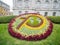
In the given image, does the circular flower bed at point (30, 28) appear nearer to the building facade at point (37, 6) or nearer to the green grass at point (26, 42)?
the green grass at point (26, 42)

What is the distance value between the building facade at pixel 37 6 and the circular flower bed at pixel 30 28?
116ft

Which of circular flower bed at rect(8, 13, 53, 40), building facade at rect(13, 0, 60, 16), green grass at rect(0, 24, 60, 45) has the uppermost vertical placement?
circular flower bed at rect(8, 13, 53, 40)

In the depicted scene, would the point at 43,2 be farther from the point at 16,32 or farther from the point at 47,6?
the point at 16,32

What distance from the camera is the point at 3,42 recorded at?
10.3 metres

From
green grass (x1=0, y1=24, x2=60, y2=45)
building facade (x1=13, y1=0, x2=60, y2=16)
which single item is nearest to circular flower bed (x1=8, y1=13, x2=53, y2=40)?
green grass (x1=0, y1=24, x2=60, y2=45)

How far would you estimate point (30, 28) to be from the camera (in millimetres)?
10805

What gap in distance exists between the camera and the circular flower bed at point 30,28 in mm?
10398

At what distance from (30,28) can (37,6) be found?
37.1 metres

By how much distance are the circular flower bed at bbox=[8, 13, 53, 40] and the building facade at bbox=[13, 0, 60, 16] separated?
3525 centimetres

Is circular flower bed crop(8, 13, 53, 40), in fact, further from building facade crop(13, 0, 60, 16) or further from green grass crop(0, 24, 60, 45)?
building facade crop(13, 0, 60, 16)

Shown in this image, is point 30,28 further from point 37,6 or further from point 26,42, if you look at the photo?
point 37,6

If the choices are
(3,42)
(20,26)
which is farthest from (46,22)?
(3,42)

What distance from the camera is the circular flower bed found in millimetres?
10398

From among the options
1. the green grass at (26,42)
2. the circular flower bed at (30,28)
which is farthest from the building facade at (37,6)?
the green grass at (26,42)
